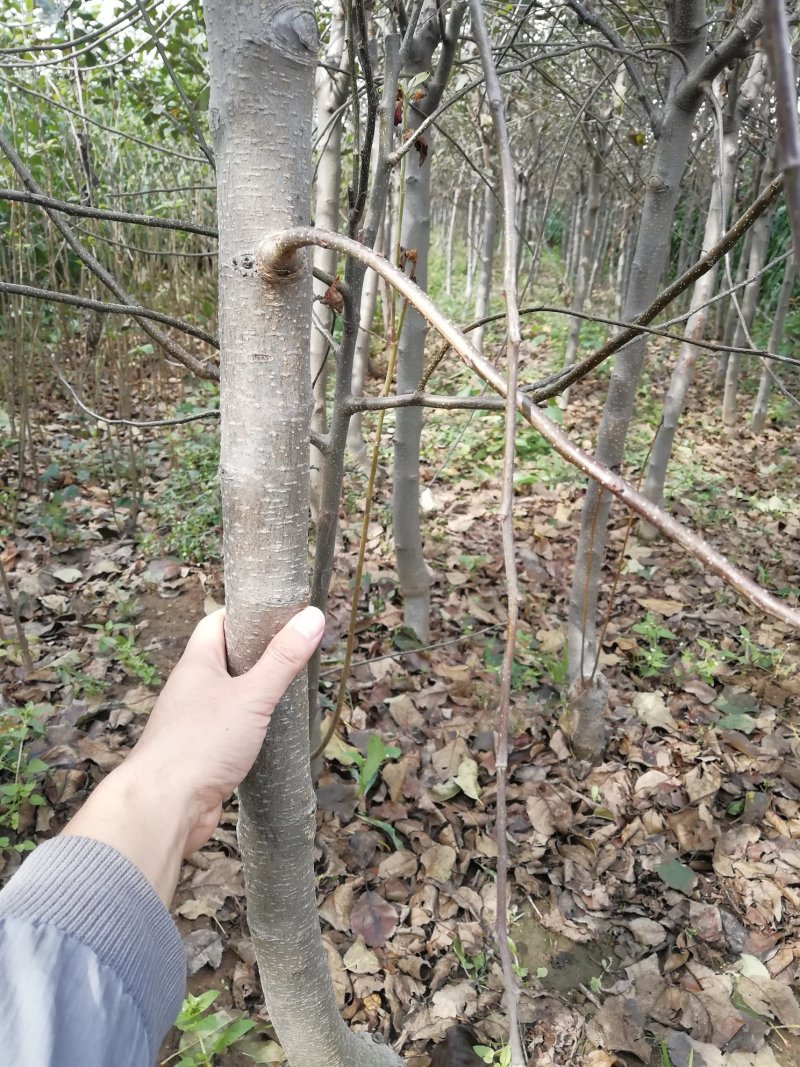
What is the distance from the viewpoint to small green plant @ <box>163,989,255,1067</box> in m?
1.35

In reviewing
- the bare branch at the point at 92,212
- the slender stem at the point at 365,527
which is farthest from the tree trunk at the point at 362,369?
the bare branch at the point at 92,212

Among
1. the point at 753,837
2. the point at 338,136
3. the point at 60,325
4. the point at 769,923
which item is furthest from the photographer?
the point at 60,325

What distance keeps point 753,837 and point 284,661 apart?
1957 millimetres

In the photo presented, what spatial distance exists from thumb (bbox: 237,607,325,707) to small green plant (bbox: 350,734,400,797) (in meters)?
1.30

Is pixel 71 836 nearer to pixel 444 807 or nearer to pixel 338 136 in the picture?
pixel 444 807

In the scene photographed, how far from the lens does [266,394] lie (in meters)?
0.80

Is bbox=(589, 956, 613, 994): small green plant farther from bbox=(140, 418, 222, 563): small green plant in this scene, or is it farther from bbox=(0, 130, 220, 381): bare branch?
bbox=(140, 418, 222, 563): small green plant

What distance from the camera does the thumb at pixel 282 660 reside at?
853 millimetres

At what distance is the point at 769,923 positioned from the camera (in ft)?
6.16

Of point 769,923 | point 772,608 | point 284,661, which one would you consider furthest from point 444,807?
point 772,608

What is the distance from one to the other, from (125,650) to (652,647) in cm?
220

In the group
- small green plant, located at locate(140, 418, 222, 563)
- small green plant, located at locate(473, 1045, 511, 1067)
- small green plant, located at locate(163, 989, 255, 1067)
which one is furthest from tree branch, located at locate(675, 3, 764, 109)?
small green plant, located at locate(140, 418, 222, 563)

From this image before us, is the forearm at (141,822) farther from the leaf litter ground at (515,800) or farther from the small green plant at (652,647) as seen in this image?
the small green plant at (652,647)

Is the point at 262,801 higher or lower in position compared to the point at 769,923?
higher
